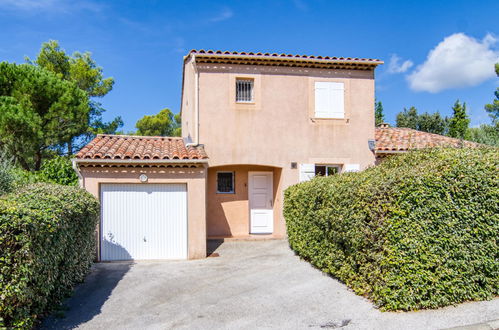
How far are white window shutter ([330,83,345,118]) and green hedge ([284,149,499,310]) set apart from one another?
710 cm

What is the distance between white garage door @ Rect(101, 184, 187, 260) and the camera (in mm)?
11188

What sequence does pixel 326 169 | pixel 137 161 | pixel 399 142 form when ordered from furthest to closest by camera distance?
pixel 399 142 → pixel 326 169 → pixel 137 161

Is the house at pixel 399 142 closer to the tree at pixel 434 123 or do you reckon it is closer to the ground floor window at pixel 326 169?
the ground floor window at pixel 326 169

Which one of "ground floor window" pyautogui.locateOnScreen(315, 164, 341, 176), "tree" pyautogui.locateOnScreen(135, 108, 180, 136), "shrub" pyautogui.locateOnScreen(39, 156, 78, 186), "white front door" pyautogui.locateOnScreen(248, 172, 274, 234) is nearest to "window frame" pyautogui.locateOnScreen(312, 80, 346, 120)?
"ground floor window" pyautogui.locateOnScreen(315, 164, 341, 176)

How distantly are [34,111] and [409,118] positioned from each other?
30600mm

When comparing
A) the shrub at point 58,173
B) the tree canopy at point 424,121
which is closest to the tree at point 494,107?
the tree canopy at point 424,121

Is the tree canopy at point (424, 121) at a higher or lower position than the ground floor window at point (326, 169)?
higher

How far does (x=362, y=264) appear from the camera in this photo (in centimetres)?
680

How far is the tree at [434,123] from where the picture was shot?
32.5 meters

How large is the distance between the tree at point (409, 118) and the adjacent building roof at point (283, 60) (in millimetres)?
22833

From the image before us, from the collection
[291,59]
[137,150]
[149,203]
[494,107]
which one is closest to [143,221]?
[149,203]

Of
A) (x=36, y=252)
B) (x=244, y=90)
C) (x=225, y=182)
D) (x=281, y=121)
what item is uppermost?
(x=244, y=90)

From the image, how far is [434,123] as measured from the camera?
3275 centimetres

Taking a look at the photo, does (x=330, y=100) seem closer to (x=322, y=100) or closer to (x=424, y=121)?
(x=322, y=100)
